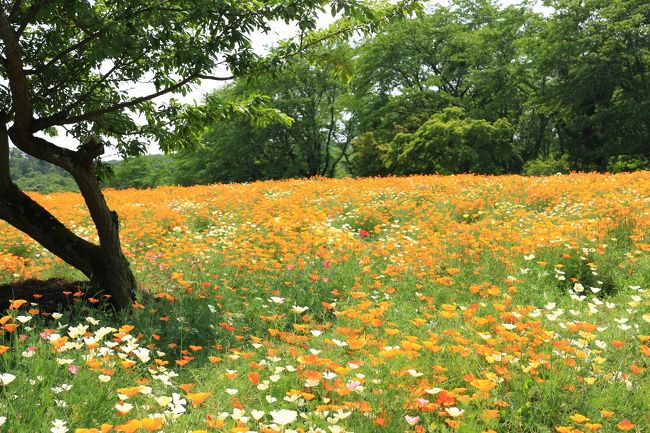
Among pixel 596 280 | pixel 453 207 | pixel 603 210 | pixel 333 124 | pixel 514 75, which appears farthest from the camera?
pixel 333 124

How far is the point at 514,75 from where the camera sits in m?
31.3

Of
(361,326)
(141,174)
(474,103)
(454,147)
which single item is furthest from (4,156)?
(141,174)

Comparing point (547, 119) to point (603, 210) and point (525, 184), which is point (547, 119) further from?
point (603, 210)

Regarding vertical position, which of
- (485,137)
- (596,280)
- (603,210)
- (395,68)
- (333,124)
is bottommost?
(596,280)

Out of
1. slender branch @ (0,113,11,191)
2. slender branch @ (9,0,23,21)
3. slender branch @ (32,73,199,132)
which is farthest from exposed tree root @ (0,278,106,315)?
slender branch @ (9,0,23,21)

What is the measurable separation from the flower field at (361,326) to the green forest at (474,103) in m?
12.1

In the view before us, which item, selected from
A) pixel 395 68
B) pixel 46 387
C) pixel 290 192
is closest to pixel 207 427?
pixel 46 387

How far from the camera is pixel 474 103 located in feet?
113

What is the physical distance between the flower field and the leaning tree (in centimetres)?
88

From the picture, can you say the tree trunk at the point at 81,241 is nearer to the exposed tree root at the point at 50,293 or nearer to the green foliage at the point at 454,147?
the exposed tree root at the point at 50,293

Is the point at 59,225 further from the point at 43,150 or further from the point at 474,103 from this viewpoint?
the point at 474,103

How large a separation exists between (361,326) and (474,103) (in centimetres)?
3317

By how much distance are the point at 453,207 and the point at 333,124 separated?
112 ft

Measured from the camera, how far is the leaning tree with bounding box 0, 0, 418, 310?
154 inches
